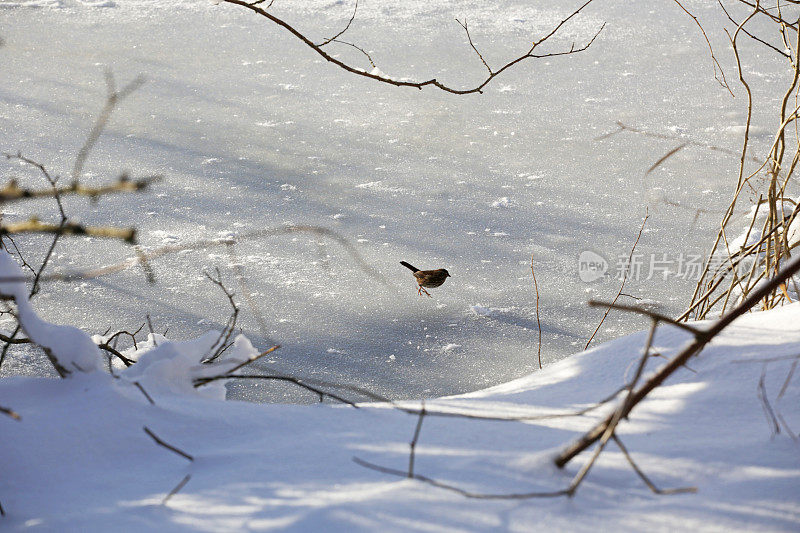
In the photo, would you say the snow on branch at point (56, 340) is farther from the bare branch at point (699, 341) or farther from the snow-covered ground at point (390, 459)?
the bare branch at point (699, 341)

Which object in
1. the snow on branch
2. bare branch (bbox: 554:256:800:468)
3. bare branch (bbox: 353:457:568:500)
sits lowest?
the snow on branch

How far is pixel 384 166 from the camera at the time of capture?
130 inches

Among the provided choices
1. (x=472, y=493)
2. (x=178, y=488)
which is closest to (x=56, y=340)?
(x=178, y=488)

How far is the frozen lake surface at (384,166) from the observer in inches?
88.9

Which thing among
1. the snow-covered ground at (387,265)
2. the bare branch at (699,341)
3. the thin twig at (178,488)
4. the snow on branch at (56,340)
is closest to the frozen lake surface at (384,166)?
the snow-covered ground at (387,265)

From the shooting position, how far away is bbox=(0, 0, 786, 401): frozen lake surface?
2.26 m

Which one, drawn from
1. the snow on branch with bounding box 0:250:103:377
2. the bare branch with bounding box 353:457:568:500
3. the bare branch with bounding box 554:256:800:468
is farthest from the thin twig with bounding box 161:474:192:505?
the bare branch with bounding box 554:256:800:468

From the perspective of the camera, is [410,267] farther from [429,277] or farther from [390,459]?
[390,459]

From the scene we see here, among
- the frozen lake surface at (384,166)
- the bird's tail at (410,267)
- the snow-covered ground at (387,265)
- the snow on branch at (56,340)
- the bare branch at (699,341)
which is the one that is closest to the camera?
the bare branch at (699,341)

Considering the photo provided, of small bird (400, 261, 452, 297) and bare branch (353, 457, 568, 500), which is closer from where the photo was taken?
bare branch (353, 457, 568, 500)

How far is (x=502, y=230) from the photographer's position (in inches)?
109

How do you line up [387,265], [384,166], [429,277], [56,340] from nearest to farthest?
[56,340] < [429,277] < [387,265] < [384,166]

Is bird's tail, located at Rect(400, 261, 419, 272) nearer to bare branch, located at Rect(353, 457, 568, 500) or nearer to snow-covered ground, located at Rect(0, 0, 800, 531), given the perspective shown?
snow-covered ground, located at Rect(0, 0, 800, 531)

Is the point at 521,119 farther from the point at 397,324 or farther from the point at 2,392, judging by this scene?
the point at 2,392
